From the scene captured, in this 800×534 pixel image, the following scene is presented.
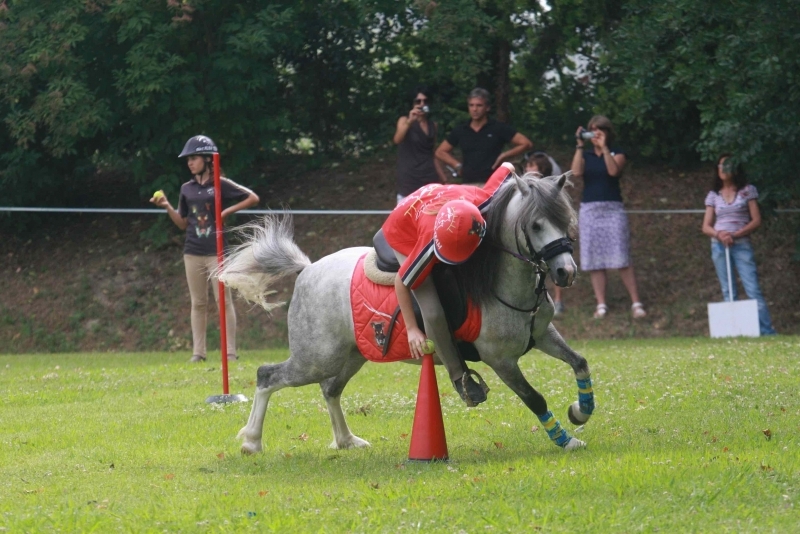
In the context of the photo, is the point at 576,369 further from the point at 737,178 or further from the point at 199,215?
the point at 737,178

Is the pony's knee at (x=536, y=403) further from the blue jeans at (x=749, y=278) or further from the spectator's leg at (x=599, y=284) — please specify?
the spectator's leg at (x=599, y=284)

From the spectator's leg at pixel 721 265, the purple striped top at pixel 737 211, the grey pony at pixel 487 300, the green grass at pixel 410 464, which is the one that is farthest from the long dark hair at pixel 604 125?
the grey pony at pixel 487 300

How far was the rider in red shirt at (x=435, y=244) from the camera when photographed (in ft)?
23.1

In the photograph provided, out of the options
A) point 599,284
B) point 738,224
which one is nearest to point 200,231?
point 599,284

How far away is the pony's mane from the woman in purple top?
29.1 ft

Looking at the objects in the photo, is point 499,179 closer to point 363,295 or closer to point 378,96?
point 363,295

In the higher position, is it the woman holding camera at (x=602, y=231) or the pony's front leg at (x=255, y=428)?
the woman holding camera at (x=602, y=231)

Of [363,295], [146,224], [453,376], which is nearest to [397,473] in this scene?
[453,376]

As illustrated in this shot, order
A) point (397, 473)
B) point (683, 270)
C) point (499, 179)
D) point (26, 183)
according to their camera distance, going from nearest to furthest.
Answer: point (397, 473) → point (499, 179) → point (683, 270) → point (26, 183)

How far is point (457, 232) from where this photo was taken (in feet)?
23.0

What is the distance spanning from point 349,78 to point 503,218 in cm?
1536

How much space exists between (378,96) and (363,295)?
14.8 meters

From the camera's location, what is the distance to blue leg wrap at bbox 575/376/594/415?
7.66m

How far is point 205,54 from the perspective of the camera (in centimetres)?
1931
